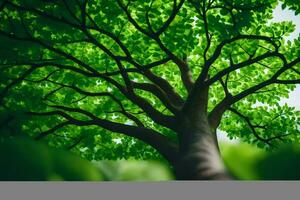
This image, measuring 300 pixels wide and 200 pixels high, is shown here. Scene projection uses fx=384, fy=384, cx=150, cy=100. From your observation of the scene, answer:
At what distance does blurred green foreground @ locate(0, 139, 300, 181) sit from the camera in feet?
9.50

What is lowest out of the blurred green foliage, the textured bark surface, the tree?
the blurred green foliage

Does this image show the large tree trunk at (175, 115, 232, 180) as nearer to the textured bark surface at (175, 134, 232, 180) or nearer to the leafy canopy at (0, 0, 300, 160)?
the textured bark surface at (175, 134, 232, 180)

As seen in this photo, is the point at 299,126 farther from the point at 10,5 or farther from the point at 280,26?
the point at 10,5

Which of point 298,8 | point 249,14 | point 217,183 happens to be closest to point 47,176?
point 217,183

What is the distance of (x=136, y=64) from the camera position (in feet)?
31.5

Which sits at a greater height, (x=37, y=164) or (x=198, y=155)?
(x=198, y=155)

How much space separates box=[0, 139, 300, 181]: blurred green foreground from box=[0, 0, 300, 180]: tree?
2375 millimetres

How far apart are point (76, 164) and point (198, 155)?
4.08 metres

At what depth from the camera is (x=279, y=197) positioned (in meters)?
3.43

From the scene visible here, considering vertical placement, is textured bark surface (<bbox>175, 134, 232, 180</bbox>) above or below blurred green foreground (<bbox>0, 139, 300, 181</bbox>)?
above

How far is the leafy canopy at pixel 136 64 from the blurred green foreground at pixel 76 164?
590 cm

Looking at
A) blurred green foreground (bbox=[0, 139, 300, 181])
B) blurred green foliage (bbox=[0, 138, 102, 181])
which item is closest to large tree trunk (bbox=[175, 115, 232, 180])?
blurred green foreground (bbox=[0, 139, 300, 181])

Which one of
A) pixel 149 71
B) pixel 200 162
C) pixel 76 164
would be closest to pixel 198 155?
pixel 200 162

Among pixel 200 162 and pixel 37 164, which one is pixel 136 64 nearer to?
pixel 200 162
